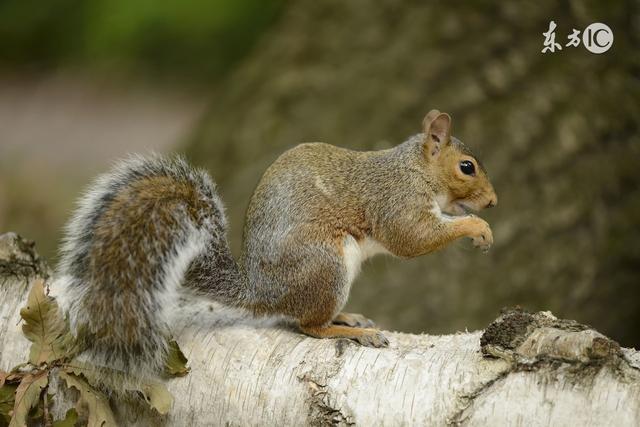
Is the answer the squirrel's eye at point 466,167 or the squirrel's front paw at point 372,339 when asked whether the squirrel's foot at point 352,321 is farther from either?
the squirrel's eye at point 466,167

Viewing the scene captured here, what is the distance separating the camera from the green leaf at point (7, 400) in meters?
1.70

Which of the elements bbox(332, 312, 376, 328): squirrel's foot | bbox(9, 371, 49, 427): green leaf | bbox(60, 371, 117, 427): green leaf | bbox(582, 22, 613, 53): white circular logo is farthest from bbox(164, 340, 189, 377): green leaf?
bbox(582, 22, 613, 53): white circular logo

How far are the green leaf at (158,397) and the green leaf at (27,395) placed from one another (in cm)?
22

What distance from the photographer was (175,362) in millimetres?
1688

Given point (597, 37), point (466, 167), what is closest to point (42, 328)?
point (466, 167)

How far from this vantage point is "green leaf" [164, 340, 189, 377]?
5.51ft

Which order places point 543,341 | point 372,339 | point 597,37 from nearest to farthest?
1. point 543,341
2. point 372,339
3. point 597,37

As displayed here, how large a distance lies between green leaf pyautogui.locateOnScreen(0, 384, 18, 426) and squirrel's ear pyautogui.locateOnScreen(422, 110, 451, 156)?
1.17 meters

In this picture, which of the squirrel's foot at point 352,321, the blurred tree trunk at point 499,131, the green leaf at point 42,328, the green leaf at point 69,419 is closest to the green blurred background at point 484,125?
the blurred tree trunk at point 499,131

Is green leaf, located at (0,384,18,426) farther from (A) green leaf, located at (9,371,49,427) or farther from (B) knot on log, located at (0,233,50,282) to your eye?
(B) knot on log, located at (0,233,50,282)

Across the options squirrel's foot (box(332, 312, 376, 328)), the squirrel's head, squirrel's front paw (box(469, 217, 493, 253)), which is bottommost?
squirrel's foot (box(332, 312, 376, 328))

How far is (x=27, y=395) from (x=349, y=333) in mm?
723

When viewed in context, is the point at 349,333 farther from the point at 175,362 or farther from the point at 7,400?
the point at 7,400

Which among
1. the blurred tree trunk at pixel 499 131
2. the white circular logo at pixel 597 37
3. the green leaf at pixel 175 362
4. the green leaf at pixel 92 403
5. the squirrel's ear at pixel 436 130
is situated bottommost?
the green leaf at pixel 92 403
